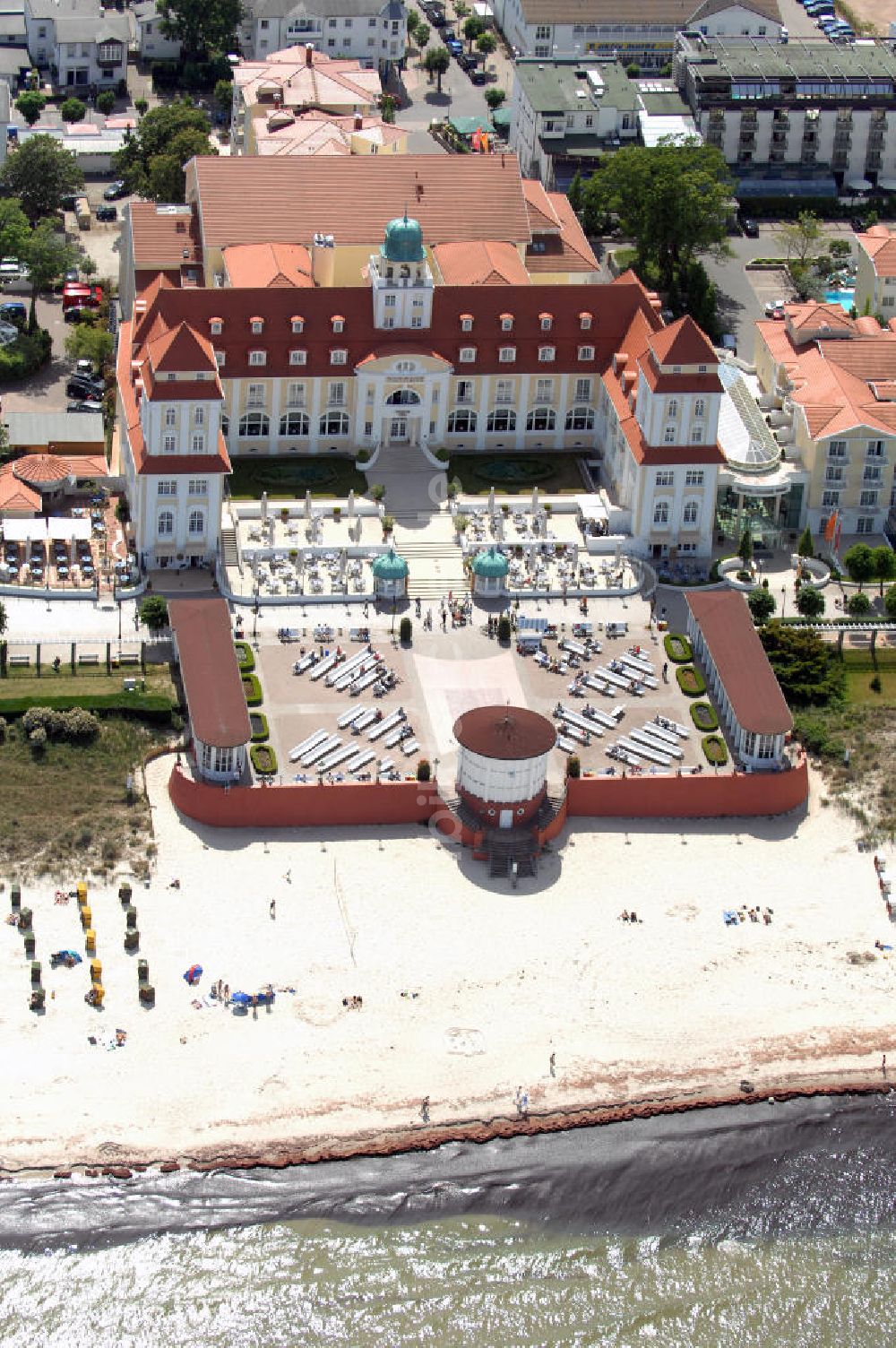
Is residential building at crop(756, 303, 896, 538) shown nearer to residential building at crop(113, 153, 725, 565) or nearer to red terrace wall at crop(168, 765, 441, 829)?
residential building at crop(113, 153, 725, 565)

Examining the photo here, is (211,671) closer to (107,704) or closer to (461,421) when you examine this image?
(107,704)

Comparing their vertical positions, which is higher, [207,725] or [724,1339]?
[207,725]

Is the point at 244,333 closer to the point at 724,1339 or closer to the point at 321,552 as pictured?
the point at 321,552

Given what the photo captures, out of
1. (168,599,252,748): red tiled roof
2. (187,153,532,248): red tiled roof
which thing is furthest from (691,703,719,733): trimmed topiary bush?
(187,153,532,248): red tiled roof

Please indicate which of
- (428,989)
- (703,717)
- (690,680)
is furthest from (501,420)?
(428,989)

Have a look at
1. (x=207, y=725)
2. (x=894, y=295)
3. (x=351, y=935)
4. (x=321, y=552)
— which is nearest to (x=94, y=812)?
(x=207, y=725)

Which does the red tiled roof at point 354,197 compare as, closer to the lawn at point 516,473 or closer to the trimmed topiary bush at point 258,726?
the lawn at point 516,473
